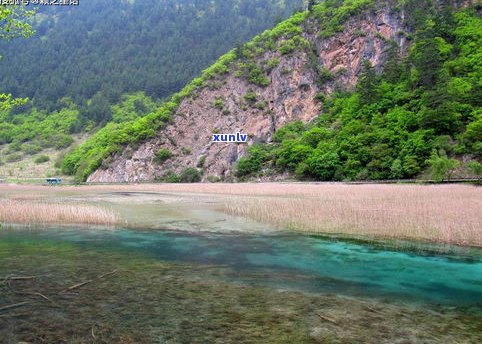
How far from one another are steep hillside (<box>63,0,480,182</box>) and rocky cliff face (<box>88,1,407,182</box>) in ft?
0.81

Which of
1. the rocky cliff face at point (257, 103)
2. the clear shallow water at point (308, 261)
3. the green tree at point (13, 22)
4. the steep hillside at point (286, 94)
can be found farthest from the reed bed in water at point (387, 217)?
the rocky cliff face at point (257, 103)

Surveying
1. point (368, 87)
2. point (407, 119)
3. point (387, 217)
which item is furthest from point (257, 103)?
point (387, 217)

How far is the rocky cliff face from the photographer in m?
100

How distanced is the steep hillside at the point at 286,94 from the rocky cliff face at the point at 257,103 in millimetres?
246

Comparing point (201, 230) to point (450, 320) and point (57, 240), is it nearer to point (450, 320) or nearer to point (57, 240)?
point (57, 240)

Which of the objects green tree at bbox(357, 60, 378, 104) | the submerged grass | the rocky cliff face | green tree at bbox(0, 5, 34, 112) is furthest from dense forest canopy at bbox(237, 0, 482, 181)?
green tree at bbox(0, 5, 34, 112)

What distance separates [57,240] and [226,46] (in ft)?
606

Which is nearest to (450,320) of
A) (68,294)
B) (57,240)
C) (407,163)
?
(68,294)

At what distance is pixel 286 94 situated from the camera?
10575 cm

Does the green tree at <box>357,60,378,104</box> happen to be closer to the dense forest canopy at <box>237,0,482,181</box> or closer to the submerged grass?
the dense forest canopy at <box>237,0,482,181</box>

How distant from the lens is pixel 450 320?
1004 centimetres

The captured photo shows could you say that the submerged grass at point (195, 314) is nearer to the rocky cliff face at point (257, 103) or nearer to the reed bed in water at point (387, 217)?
the reed bed in water at point (387, 217)

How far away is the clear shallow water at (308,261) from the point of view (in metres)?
13.0

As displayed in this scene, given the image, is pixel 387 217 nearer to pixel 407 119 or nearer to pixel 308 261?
pixel 308 261
